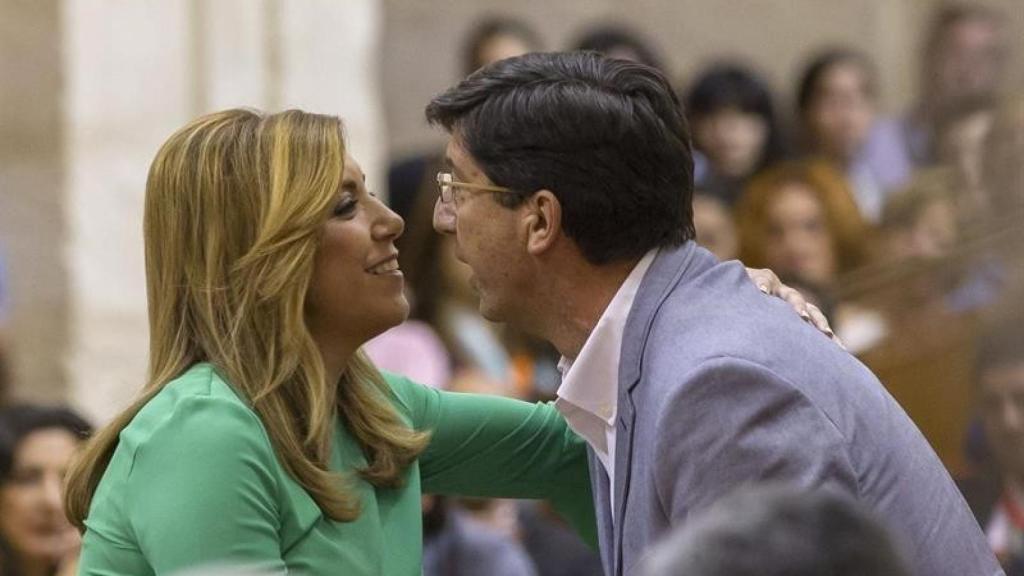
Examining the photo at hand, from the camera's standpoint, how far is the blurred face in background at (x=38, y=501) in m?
6.16

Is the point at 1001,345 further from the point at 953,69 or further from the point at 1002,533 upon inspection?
the point at 953,69

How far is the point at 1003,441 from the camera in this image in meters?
6.21

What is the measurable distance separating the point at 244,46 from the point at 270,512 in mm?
5139

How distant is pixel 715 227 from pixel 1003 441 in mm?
1382

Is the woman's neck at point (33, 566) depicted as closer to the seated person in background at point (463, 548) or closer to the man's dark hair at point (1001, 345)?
the seated person in background at point (463, 548)

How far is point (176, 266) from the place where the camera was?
3.63 meters

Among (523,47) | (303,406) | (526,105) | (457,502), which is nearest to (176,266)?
(303,406)

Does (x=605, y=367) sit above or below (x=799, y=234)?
above

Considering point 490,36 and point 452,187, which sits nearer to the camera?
point 452,187

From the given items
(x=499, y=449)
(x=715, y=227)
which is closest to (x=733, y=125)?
(x=715, y=227)

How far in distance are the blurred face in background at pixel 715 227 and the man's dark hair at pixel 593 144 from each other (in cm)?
355

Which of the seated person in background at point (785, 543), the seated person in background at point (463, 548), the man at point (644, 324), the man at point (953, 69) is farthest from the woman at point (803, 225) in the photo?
the seated person in background at point (785, 543)

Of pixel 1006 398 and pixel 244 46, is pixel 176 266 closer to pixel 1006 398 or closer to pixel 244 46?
pixel 1006 398

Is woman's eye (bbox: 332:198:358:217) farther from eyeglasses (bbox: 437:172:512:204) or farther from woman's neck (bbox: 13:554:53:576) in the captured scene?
woman's neck (bbox: 13:554:53:576)
